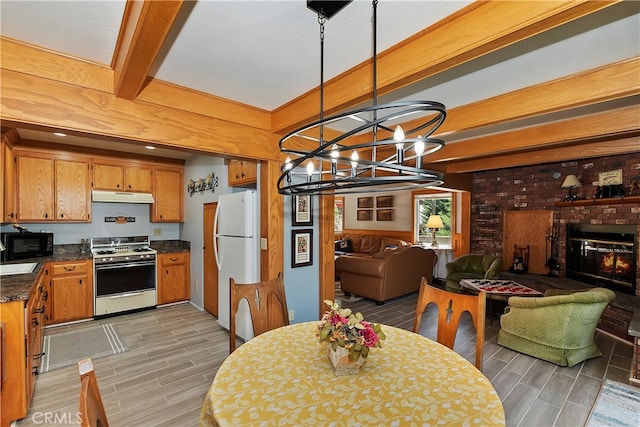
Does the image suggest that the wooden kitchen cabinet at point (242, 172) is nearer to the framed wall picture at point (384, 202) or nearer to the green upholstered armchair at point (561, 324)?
the green upholstered armchair at point (561, 324)

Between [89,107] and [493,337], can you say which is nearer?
[89,107]

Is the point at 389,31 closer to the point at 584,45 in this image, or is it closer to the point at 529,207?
the point at 584,45

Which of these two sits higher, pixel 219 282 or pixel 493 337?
pixel 219 282

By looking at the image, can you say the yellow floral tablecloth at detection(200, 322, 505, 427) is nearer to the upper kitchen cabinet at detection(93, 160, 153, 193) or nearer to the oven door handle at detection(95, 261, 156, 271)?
the oven door handle at detection(95, 261, 156, 271)

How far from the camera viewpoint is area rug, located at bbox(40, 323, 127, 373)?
9.84 feet

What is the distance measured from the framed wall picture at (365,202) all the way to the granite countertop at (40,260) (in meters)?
4.95

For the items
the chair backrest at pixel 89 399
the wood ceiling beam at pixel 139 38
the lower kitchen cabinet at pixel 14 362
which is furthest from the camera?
the lower kitchen cabinet at pixel 14 362

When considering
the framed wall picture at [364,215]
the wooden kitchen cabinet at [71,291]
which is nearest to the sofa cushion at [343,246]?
the framed wall picture at [364,215]

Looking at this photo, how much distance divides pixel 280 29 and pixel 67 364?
142 inches

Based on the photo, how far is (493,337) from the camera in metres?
3.69

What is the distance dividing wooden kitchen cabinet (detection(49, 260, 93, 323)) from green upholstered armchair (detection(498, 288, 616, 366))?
5.30m

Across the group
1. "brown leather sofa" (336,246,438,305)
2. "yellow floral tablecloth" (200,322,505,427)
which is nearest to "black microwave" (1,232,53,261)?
"yellow floral tablecloth" (200,322,505,427)

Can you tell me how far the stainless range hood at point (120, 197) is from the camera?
432 cm

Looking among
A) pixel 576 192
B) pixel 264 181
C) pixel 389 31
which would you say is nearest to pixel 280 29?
pixel 389 31
